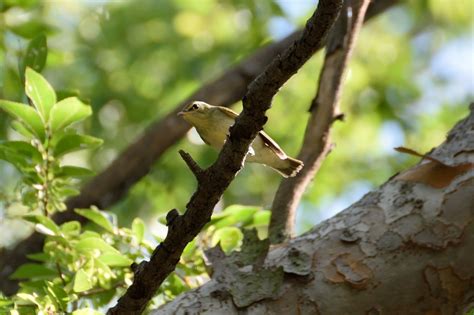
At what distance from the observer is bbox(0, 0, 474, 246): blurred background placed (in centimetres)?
519

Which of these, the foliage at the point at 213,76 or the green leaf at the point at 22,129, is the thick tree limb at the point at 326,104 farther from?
the foliage at the point at 213,76

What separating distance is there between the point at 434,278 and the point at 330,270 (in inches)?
10.1

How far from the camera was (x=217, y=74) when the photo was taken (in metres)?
5.07

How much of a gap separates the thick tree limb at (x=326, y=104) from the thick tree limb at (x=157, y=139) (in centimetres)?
64

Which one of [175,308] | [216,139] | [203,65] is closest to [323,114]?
[216,139]

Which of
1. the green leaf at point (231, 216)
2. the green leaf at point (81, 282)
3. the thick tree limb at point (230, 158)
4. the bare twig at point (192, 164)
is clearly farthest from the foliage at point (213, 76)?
the bare twig at point (192, 164)

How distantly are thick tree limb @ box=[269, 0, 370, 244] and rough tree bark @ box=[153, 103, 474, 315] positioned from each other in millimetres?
693

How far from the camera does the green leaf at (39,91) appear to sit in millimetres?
2365

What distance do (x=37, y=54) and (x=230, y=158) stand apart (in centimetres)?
123

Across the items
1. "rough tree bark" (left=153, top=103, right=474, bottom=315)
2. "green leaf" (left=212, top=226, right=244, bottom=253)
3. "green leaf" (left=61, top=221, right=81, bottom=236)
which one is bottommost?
"rough tree bark" (left=153, top=103, right=474, bottom=315)

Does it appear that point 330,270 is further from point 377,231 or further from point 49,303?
point 49,303

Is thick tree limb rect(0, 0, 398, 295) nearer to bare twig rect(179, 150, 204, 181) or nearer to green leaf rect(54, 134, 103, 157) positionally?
green leaf rect(54, 134, 103, 157)

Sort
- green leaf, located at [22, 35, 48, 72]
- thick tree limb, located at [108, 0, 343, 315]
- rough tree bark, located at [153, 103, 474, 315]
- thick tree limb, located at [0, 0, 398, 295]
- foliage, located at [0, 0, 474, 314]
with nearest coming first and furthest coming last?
1. thick tree limb, located at [108, 0, 343, 315]
2. rough tree bark, located at [153, 103, 474, 315]
3. green leaf, located at [22, 35, 48, 72]
4. thick tree limb, located at [0, 0, 398, 295]
5. foliage, located at [0, 0, 474, 314]

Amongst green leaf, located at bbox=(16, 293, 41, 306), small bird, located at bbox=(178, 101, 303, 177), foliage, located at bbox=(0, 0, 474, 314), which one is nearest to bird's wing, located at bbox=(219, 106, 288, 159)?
small bird, located at bbox=(178, 101, 303, 177)
